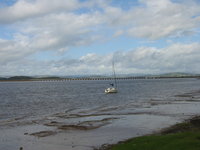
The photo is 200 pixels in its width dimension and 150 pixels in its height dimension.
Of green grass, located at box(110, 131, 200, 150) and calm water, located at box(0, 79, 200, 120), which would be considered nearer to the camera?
green grass, located at box(110, 131, 200, 150)

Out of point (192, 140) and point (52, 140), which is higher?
point (192, 140)

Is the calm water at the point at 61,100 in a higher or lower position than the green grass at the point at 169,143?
lower

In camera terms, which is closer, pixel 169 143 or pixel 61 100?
pixel 169 143

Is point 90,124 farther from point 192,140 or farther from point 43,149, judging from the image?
point 192,140

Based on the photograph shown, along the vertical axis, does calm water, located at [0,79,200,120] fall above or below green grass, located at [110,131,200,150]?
below

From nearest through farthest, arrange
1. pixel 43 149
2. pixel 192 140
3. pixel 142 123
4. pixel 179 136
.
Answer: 1. pixel 192 140
2. pixel 179 136
3. pixel 43 149
4. pixel 142 123

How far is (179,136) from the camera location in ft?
52.4

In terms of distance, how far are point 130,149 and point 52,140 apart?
27.8 feet

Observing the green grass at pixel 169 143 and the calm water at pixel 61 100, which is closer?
Result: the green grass at pixel 169 143

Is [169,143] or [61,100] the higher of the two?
[169,143]

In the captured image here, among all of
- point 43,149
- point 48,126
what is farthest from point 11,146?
point 48,126

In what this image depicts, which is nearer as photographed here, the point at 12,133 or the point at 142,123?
the point at 12,133

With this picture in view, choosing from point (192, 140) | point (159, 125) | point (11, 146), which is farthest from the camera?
point (159, 125)

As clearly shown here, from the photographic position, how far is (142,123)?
27562 mm
